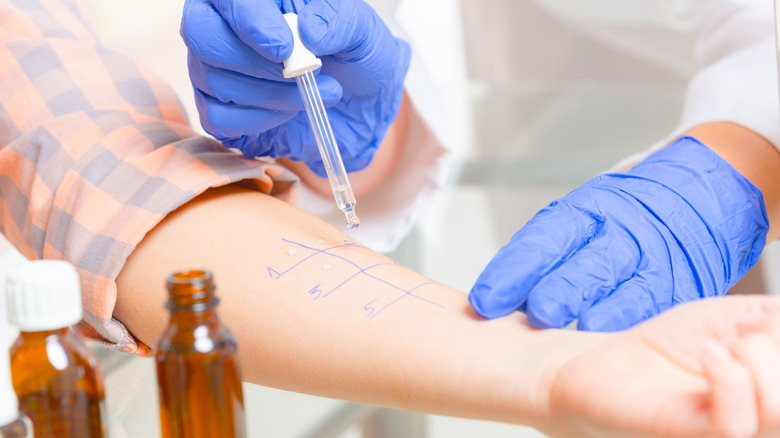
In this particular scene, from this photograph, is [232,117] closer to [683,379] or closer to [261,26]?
[261,26]

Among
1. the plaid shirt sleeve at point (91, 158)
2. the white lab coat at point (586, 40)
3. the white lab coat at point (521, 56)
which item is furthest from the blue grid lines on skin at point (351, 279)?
the white lab coat at point (586, 40)

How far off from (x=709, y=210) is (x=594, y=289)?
214mm

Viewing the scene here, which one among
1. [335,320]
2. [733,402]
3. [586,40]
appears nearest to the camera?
[733,402]

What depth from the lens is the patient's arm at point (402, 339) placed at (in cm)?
39

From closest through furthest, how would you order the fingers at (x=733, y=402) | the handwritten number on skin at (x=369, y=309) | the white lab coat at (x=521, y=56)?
the fingers at (x=733, y=402) → the handwritten number on skin at (x=369, y=309) → the white lab coat at (x=521, y=56)

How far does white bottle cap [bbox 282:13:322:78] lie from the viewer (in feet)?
2.10

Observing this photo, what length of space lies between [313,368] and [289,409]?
0.19 meters

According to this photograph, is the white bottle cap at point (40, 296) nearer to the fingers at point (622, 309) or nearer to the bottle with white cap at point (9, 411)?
the bottle with white cap at point (9, 411)

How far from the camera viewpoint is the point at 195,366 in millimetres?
365

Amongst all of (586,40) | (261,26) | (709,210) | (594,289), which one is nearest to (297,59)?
A: (261,26)

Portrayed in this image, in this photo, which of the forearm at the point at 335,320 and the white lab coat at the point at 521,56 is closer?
the forearm at the point at 335,320

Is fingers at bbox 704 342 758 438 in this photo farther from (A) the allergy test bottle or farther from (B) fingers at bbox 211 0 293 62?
(B) fingers at bbox 211 0 293 62

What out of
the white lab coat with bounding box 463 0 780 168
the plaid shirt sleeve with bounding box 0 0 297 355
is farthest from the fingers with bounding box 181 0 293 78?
the white lab coat with bounding box 463 0 780 168

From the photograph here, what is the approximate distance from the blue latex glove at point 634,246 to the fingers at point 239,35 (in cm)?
28
